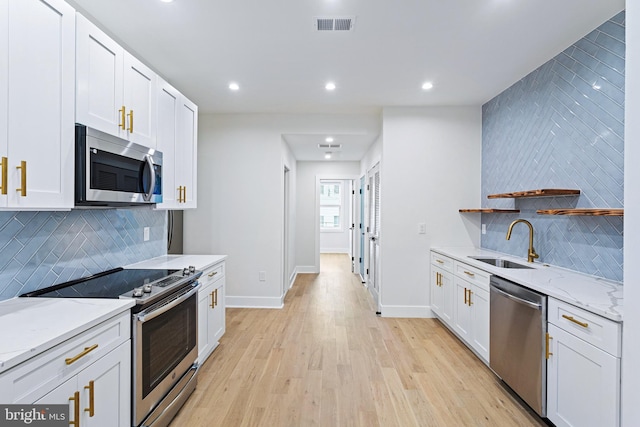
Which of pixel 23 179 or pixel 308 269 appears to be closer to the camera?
pixel 23 179

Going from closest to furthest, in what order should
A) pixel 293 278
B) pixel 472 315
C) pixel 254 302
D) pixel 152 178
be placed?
pixel 152 178 → pixel 472 315 → pixel 254 302 → pixel 293 278

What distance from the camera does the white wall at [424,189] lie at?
4062 millimetres

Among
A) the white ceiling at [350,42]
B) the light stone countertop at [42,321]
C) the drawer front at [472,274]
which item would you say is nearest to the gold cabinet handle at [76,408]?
the light stone countertop at [42,321]

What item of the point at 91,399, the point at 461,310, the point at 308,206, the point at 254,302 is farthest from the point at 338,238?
the point at 91,399

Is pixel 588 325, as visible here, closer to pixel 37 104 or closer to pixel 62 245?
pixel 37 104

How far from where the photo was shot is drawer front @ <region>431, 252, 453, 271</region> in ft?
11.4

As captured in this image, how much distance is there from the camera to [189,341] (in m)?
2.27

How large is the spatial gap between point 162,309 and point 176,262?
1011 millimetres

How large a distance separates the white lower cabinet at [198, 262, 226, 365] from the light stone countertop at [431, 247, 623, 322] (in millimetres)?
2369

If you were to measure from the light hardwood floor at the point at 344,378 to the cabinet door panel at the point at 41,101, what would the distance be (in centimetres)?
161

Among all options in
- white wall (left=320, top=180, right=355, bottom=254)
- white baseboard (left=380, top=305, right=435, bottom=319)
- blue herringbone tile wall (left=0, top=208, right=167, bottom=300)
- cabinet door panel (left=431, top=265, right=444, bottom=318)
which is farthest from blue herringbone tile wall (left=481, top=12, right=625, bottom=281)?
white wall (left=320, top=180, right=355, bottom=254)

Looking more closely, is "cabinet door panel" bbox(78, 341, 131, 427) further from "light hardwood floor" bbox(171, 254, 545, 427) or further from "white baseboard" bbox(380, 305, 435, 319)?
"white baseboard" bbox(380, 305, 435, 319)

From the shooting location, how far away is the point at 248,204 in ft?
14.4

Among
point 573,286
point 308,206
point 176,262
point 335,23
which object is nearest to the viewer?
point 573,286
